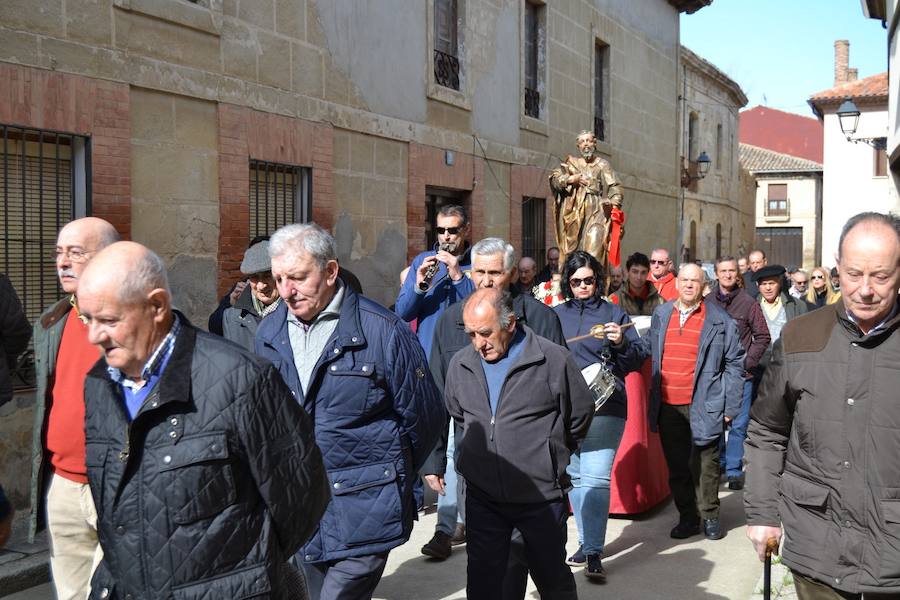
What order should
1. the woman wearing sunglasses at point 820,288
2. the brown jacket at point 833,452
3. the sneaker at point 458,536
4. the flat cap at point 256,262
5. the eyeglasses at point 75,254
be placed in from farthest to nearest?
the woman wearing sunglasses at point 820,288 < the sneaker at point 458,536 < the flat cap at point 256,262 < the eyeglasses at point 75,254 < the brown jacket at point 833,452

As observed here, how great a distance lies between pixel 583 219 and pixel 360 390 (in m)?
8.78

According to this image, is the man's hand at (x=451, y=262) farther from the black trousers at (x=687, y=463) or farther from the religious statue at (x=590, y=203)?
the religious statue at (x=590, y=203)

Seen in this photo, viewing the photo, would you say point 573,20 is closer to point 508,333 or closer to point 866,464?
point 508,333

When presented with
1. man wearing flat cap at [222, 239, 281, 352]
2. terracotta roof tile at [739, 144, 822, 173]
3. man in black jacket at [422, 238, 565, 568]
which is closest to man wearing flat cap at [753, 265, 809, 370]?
man in black jacket at [422, 238, 565, 568]

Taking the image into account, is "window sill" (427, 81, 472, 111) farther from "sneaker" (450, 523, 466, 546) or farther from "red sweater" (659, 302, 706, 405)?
"sneaker" (450, 523, 466, 546)

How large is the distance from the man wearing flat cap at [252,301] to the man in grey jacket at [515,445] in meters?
1.57

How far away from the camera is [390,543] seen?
12.6 ft

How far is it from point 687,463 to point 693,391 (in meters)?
0.51

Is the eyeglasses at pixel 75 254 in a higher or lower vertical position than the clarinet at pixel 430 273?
higher

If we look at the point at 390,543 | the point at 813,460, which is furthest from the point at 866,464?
the point at 390,543

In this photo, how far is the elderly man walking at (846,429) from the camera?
3.25 metres

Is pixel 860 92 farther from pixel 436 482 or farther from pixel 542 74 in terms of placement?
pixel 436 482

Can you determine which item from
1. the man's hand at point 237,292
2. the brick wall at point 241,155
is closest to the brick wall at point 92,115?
the brick wall at point 241,155

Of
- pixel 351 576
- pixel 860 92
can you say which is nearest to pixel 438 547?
pixel 351 576
